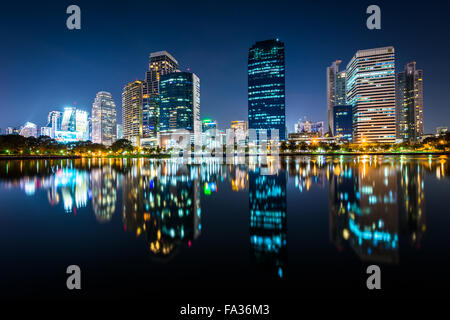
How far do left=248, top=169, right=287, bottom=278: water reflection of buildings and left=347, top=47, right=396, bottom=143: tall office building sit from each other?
185906mm

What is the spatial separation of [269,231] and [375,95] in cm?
21084

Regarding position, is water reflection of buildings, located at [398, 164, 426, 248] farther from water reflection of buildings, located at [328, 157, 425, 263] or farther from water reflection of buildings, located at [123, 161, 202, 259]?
water reflection of buildings, located at [123, 161, 202, 259]

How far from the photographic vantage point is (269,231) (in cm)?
830

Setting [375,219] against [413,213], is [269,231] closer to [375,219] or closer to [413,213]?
[375,219]

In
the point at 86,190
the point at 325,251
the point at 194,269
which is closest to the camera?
the point at 194,269

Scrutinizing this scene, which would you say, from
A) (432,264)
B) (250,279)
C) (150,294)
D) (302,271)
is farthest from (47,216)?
(432,264)

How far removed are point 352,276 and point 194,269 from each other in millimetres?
3731

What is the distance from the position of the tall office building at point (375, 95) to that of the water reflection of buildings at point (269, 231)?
186 meters

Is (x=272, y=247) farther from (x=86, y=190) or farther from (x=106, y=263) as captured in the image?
(x=86, y=190)

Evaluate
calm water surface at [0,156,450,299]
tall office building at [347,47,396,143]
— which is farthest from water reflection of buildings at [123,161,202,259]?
tall office building at [347,47,396,143]

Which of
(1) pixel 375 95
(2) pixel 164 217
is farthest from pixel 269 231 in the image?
(1) pixel 375 95

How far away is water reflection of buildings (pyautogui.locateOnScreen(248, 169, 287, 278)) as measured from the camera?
6.08 m

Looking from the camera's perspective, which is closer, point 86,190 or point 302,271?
point 302,271

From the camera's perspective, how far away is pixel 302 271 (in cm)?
543
